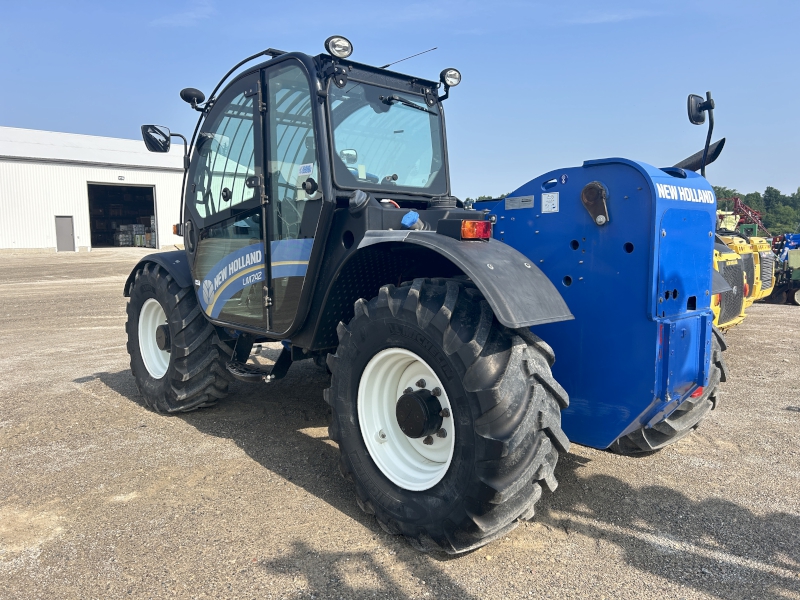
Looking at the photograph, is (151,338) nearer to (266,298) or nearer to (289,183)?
(266,298)

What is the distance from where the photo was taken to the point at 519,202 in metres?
3.38

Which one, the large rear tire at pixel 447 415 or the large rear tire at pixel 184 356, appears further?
the large rear tire at pixel 184 356

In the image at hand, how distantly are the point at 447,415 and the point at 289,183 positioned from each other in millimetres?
1835

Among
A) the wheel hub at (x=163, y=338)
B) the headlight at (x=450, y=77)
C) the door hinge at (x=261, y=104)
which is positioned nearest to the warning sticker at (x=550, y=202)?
the headlight at (x=450, y=77)

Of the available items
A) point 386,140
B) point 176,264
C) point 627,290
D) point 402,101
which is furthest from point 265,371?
point 627,290

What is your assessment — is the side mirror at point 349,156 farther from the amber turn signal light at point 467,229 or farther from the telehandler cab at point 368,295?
the amber turn signal light at point 467,229

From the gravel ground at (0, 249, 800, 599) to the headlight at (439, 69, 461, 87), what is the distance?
270cm

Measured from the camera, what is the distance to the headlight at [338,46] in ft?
11.0

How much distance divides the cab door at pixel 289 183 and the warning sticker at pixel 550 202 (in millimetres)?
1292

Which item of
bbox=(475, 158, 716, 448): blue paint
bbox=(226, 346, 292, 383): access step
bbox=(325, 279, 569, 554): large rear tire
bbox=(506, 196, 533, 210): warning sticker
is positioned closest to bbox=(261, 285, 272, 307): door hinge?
bbox=(226, 346, 292, 383): access step

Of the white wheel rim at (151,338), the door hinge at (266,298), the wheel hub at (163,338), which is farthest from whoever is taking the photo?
the white wheel rim at (151,338)

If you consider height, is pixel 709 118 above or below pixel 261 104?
below

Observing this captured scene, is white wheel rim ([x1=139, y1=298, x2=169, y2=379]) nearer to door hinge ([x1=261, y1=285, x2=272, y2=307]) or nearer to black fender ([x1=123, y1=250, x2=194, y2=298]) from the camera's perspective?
black fender ([x1=123, y1=250, x2=194, y2=298])

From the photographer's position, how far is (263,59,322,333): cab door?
3656 mm
